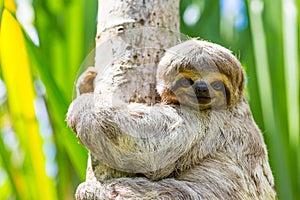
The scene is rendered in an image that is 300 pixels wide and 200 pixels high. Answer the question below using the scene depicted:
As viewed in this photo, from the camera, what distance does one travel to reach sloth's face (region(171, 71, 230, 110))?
2.09m

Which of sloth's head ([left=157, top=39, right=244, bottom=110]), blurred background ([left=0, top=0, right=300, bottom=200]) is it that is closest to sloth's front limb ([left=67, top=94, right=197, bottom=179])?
sloth's head ([left=157, top=39, right=244, bottom=110])

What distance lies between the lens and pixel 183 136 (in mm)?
2105

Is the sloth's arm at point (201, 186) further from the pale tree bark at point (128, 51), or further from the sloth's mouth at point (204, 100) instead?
the sloth's mouth at point (204, 100)

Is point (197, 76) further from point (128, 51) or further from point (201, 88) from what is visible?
point (128, 51)

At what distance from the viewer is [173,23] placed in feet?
7.29

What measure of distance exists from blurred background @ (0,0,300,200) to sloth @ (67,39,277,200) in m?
0.77

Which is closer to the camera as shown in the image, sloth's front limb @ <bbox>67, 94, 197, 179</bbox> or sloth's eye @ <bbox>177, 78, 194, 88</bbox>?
sloth's front limb @ <bbox>67, 94, 197, 179</bbox>

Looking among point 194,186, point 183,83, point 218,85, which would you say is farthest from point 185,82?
point 194,186

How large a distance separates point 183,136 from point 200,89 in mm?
190

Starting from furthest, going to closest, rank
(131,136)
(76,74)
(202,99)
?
(76,74), (202,99), (131,136)

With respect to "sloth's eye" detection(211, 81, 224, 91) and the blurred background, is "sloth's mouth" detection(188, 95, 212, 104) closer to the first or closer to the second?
"sloth's eye" detection(211, 81, 224, 91)

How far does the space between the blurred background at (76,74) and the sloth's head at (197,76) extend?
85 cm

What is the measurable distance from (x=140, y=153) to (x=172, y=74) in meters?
0.35

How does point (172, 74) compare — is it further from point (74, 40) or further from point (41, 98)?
point (41, 98)
